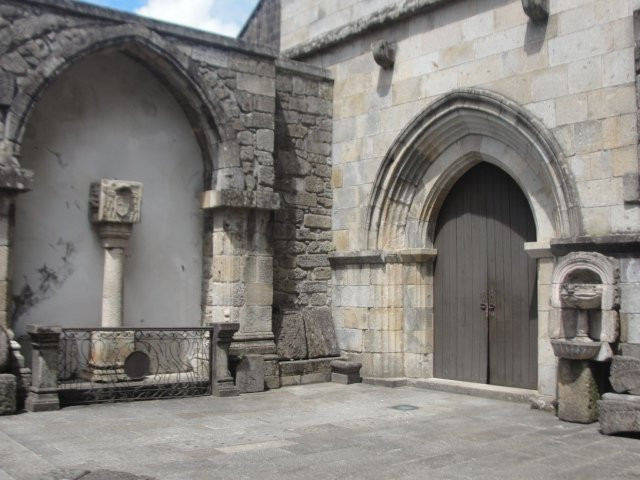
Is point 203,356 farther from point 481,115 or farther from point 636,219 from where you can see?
point 636,219

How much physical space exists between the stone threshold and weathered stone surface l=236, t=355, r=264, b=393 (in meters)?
1.32

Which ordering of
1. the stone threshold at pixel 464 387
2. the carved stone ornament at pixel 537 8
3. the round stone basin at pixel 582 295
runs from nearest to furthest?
the round stone basin at pixel 582 295 → the carved stone ornament at pixel 537 8 → the stone threshold at pixel 464 387

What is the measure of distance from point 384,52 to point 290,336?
10.6 ft

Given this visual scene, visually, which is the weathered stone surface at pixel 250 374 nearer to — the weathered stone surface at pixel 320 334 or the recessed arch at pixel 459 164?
the weathered stone surface at pixel 320 334

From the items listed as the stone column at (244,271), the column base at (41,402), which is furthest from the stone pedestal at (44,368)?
the stone column at (244,271)

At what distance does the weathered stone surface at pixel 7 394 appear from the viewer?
573 cm

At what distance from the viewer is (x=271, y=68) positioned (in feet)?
26.5

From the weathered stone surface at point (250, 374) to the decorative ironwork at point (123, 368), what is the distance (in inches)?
12.2

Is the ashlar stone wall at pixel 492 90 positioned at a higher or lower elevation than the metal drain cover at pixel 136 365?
higher

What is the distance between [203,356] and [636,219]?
427cm

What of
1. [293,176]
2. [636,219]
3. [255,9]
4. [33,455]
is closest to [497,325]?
[636,219]

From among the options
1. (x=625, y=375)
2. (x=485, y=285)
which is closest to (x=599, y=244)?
(x=625, y=375)

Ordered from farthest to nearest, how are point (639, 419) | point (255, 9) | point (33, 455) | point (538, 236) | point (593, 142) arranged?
point (255, 9)
point (538, 236)
point (593, 142)
point (639, 419)
point (33, 455)

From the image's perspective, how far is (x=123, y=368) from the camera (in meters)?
6.98
